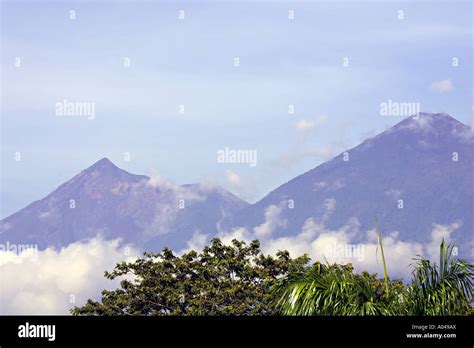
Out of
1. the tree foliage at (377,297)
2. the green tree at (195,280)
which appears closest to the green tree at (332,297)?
the tree foliage at (377,297)

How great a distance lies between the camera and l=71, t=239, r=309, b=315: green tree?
1268 inches

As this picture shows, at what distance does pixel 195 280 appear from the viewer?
3316cm

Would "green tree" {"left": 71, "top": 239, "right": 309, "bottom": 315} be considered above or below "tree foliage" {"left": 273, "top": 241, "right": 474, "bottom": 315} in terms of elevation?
below

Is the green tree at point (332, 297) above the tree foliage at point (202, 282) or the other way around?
above

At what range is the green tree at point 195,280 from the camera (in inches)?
1268

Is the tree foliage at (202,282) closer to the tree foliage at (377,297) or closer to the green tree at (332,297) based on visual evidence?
the tree foliage at (377,297)

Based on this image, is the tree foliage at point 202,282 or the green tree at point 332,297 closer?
the green tree at point 332,297
